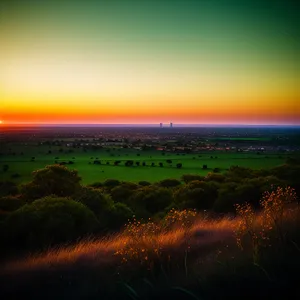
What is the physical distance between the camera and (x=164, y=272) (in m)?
4.75

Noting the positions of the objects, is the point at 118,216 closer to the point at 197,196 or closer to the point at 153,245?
the point at 197,196

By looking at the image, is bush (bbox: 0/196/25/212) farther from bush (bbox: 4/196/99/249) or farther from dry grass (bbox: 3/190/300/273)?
dry grass (bbox: 3/190/300/273)

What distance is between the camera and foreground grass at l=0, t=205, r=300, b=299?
4312 mm

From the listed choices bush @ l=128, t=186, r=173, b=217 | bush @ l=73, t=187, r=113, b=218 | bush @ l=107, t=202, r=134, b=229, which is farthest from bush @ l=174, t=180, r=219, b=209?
bush @ l=73, t=187, r=113, b=218

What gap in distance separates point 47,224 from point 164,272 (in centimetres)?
1047

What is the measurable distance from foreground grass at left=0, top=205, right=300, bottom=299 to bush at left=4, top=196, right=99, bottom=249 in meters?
7.59

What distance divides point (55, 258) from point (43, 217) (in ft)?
28.7

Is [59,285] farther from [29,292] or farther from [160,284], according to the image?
[160,284]

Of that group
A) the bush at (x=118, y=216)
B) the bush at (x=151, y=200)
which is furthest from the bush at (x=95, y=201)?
the bush at (x=151, y=200)

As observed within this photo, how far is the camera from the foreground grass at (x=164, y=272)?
4.31 meters

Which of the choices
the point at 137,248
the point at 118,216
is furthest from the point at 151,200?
the point at 137,248

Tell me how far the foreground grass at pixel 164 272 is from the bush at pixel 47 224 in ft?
24.9

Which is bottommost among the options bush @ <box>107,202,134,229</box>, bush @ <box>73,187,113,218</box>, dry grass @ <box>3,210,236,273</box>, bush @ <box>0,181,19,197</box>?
bush @ <box>0,181,19,197</box>

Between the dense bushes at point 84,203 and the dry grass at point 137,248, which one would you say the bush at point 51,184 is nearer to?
the dense bushes at point 84,203
